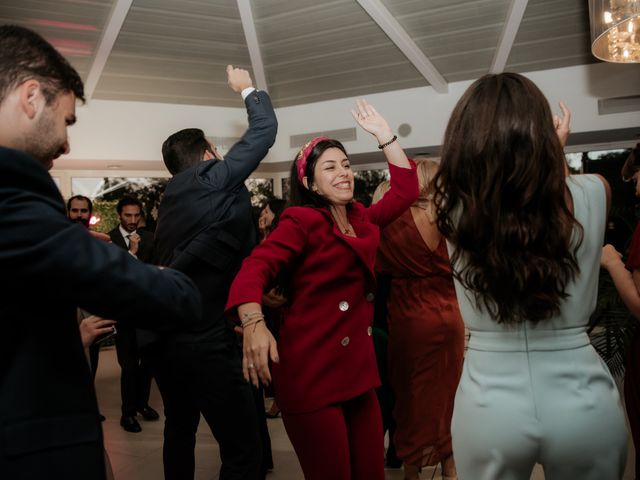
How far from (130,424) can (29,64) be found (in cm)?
384

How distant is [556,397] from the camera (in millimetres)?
1267

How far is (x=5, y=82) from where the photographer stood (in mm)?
965

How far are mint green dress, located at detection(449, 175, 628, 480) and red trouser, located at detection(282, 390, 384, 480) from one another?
0.61 m

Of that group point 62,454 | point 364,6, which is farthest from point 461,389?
point 364,6

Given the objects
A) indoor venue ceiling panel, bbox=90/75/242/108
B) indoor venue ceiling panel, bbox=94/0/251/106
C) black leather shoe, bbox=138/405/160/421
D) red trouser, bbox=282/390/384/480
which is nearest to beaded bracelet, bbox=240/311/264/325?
red trouser, bbox=282/390/384/480

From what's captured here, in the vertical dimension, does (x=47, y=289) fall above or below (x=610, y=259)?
above

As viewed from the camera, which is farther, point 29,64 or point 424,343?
point 424,343

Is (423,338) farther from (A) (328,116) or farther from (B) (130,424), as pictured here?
(A) (328,116)

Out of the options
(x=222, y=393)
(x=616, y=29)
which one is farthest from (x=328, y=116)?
(x=222, y=393)

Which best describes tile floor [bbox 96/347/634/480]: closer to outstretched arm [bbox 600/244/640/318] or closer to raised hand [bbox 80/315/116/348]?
outstretched arm [bbox 600/244/640/318]

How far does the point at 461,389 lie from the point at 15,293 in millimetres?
1031

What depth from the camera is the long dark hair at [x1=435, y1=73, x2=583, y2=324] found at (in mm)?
1247

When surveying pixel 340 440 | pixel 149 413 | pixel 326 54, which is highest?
pixel 326 54

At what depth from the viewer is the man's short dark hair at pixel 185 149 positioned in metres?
2.30
